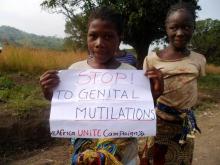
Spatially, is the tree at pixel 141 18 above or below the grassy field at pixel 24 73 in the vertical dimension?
above

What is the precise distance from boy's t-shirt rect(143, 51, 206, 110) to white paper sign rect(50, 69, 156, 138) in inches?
28.6

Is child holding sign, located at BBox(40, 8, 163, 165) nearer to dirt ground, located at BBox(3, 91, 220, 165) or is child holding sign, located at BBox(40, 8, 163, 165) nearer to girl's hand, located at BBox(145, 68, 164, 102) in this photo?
girl's hand, located at BBox(145, 68, 164, 102)

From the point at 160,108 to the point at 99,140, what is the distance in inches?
37.6

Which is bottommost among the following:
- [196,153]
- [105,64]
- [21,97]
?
[196,153]

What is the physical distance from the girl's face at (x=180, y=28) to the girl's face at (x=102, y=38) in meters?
0.81

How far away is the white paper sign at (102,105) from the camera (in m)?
2.08

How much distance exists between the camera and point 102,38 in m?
2.14

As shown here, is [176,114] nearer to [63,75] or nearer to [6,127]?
[63,75]

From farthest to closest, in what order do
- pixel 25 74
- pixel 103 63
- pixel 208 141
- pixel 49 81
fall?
pixel 25 74 < pixel 208 141 < pixel 103 63 < pixel 49 81

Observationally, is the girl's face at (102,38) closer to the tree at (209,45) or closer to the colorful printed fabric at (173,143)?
the colorful printed fabric at (173,143)

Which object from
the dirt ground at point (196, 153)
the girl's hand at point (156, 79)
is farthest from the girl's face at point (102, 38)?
the dirt ground at point (196, 153)

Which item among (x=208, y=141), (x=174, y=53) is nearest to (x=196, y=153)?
(x=208, y=141)

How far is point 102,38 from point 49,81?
1.24 feet

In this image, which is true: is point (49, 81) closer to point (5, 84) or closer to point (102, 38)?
point (102, 38)
